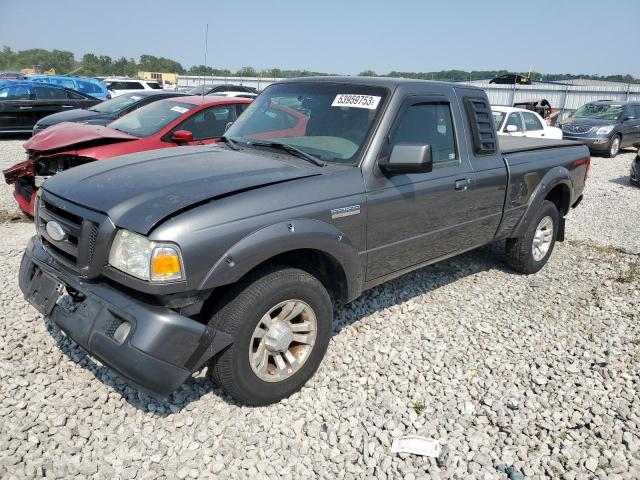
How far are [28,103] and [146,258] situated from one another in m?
12.9

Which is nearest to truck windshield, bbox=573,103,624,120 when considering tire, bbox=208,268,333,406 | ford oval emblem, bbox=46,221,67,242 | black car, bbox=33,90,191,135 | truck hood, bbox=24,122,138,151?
black car, bbox=33,90,191,135

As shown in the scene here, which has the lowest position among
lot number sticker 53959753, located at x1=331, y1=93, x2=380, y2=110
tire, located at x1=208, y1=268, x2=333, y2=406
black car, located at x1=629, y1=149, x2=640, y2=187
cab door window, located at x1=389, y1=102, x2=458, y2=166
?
tire, located at x1=208, y1=268, x2=333, y2=406

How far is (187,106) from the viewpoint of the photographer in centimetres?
673

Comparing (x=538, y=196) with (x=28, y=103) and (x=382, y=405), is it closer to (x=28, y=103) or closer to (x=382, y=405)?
(x=382, y=405)

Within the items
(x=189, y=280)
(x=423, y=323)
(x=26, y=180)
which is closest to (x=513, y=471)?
(x=423, y=323)

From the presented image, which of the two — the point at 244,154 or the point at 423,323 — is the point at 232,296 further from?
the point at 423,323

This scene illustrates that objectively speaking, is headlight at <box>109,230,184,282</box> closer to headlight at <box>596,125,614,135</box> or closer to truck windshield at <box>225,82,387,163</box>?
truck windshield at <box>225,82,387,163</box>

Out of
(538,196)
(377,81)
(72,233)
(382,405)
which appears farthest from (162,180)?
(538,196)

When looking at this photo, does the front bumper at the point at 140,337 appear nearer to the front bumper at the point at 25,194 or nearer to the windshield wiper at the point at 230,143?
the windshield wiper at the point at 230,143

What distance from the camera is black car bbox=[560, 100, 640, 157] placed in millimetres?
15461

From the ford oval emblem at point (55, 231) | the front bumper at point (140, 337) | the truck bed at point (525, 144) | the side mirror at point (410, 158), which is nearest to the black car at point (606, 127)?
the truck bed at point (525, 144)

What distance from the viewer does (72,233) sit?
2.78 m

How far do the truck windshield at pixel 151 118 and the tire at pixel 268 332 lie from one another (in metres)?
4.13

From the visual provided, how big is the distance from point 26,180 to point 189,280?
13.6 feet
